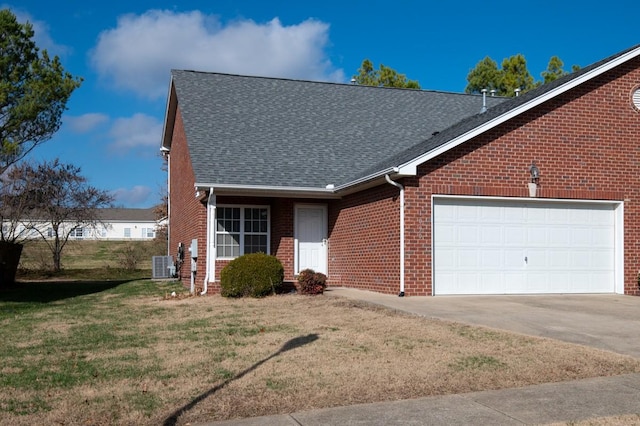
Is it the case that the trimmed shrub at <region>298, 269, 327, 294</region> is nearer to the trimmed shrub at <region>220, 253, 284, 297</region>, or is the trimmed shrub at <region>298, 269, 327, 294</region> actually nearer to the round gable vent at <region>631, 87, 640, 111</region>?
the trimmed shrub at <region>220, 253, 284, 297</region>

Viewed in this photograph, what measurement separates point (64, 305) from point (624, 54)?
14.4m

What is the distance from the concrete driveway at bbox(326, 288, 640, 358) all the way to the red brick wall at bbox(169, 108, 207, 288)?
4.17m

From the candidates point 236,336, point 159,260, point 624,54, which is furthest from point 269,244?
point 624,54

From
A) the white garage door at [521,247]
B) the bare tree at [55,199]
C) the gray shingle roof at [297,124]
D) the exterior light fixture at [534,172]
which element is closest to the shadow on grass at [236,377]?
the white garage door at [521,247]

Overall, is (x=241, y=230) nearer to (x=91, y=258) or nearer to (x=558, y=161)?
(x=558, y=161)

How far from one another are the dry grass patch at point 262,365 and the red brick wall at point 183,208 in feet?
20.0

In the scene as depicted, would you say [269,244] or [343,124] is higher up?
[343,124]

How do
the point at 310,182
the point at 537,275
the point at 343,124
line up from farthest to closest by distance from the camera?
the point at 343,124
the point at 310,182
the point at 537,275

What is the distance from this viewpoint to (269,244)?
18.8m

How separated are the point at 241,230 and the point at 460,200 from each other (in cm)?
618

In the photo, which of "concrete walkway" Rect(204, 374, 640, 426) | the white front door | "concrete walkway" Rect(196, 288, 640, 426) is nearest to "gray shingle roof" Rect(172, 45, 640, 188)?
the white front door

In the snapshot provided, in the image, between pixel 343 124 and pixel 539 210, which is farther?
pixel 343 124

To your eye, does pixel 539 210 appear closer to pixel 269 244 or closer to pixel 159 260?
pixel 269 244

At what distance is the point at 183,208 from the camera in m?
22.1
